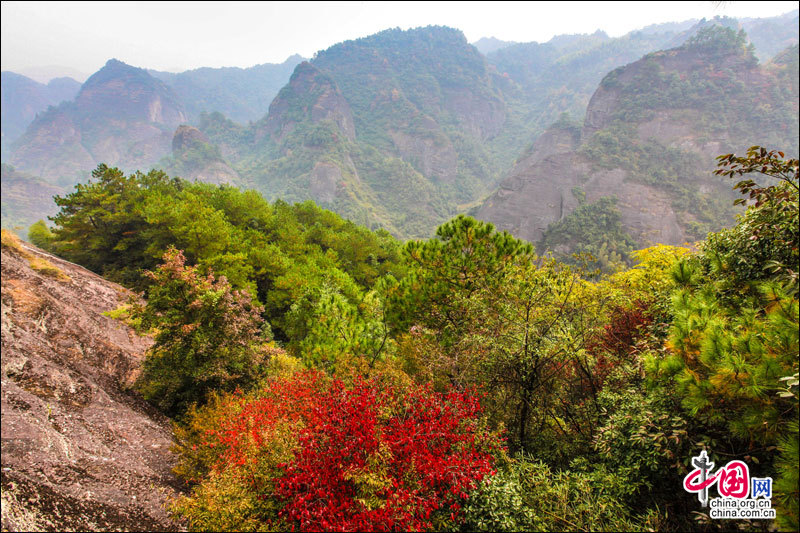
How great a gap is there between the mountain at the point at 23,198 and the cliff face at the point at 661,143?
181568 millimetres

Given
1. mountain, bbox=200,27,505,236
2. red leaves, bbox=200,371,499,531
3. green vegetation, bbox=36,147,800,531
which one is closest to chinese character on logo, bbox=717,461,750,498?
green vegetation, bbox=36,147,800,531

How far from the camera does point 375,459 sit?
5.04 m

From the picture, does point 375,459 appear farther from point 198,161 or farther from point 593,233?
point 198,161

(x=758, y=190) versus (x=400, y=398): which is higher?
(x=758, y=190)

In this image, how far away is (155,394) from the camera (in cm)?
977

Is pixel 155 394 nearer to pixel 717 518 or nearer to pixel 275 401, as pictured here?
pixel 275 401

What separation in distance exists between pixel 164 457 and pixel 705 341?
11152 mm

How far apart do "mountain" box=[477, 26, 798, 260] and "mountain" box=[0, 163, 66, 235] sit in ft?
594

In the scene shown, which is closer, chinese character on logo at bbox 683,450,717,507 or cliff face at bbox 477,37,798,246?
chinese character on logo at bbox 683,450,717,507

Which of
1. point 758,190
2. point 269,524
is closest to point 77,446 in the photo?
point 269,524

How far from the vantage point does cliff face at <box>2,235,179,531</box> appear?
5414 mm

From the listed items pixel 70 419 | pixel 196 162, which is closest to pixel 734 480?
pixel 70 419

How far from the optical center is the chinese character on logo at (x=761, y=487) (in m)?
4.00

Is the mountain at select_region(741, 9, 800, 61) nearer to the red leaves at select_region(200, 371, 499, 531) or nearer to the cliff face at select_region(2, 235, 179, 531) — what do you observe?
the red leaves at select_region(200, 371, 499, 531)
